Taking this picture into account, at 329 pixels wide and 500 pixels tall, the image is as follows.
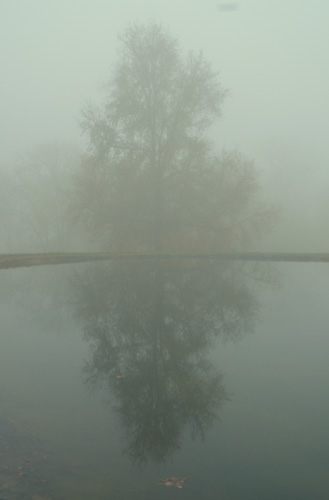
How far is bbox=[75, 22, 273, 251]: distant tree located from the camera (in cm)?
2589

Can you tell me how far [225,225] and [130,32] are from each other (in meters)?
11.9

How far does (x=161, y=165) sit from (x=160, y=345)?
2116 cm

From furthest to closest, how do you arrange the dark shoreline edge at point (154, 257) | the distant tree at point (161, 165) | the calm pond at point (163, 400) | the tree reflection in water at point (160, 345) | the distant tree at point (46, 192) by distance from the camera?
the distant tree at point (46, 192), the distant tree at point (161, 165), the dark shoreline edge at point (154, 257), the tree reflection in water at point (160, 345), the calm pond at point (163, 400)

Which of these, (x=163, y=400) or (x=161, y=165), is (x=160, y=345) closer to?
(x=163, y=400)

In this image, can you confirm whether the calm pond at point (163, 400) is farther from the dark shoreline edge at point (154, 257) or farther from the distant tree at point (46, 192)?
the distant tree at point (46, 192)

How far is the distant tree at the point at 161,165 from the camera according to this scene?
84.9ft

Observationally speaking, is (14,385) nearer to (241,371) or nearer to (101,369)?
(101,369)

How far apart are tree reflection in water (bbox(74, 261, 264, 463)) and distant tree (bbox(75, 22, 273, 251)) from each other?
45.0 feet

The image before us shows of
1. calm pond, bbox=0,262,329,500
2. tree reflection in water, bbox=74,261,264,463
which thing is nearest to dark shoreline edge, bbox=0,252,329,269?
tree reflection in water, bbox=74,261,264,463

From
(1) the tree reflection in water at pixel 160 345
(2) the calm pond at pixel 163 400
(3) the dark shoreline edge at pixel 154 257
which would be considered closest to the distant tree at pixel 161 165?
(3) the dark shoreline edge at pixel 154 257

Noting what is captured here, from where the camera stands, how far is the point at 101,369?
522cm

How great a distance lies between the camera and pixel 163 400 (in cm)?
430

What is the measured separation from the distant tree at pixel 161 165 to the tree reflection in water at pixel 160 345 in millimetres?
13724

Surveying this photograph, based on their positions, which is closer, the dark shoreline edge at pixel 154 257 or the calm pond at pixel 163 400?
the calm pond at pixel 163 400
